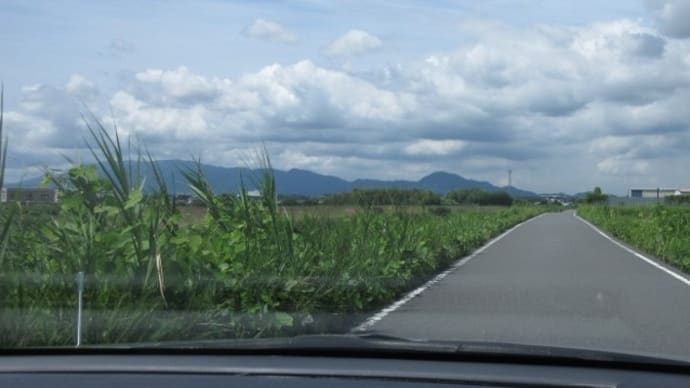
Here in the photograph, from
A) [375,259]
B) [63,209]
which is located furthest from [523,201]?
[63,209]

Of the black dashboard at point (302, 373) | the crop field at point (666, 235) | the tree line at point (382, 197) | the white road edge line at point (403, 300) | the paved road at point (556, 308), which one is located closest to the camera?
the black dashboard at point (302, 373)

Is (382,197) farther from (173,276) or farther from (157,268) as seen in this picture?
(157,268)

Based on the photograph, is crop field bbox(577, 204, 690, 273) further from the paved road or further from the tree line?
the tree line

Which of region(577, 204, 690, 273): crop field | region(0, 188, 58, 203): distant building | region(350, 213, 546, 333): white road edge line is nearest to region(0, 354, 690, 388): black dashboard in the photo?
region(0, 188, 58, 203): distant building

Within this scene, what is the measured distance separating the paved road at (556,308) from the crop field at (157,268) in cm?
120

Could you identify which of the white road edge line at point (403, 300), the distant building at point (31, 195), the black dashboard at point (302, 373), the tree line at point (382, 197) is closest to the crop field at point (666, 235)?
the white road edge line at point (403, 300)

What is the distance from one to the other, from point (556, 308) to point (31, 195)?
7.09 m

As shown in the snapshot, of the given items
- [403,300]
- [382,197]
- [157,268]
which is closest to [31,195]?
[157,268]

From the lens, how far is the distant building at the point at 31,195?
8222 millimetres

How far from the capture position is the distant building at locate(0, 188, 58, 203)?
324 inches

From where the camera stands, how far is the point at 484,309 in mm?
12875

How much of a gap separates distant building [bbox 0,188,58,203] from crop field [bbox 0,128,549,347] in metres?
0.12

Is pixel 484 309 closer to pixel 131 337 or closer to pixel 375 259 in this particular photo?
pixel 375 259

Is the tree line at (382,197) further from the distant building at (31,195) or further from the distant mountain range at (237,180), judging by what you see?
the distant building at (31,195)
